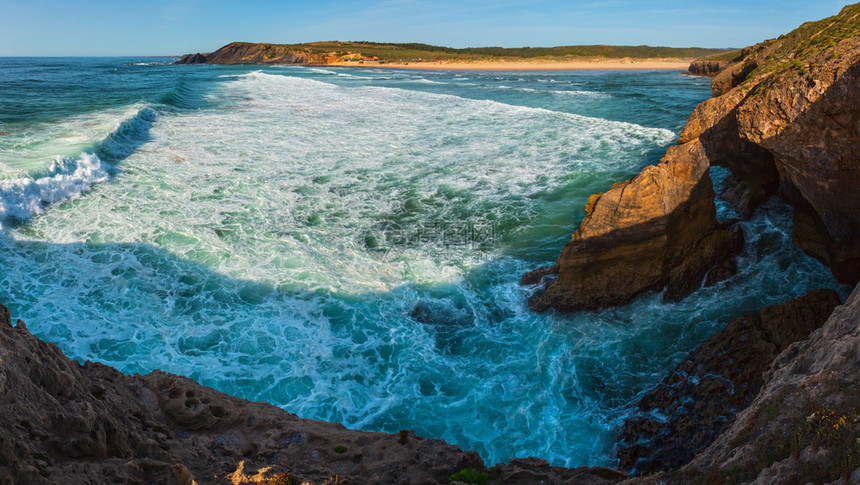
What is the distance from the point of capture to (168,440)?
181 inches

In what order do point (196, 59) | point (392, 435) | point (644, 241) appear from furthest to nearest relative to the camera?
point (196, 59), point (644, 241), point (392, 435)

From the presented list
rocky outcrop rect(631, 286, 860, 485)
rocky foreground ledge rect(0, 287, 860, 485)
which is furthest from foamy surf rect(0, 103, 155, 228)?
rocky outcrop rect(631, 286, 860, 485)

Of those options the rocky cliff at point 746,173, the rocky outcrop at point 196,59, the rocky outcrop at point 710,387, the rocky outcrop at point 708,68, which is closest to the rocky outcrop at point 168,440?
the rocky outcrop at point 710,387

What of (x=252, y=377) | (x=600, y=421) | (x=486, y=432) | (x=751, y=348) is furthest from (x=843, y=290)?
(x=252, y=377)

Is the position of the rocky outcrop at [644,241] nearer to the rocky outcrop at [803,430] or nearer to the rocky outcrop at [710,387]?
the rocky outcrop at [710,387]

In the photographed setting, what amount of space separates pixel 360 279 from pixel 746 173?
9643mm

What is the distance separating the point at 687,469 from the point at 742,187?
11093mm

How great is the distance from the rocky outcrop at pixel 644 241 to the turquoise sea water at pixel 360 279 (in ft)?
1.34

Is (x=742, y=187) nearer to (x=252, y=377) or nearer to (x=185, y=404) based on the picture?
(x=252, y=377)

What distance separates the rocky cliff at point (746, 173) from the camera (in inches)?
270

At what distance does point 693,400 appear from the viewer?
255 inches

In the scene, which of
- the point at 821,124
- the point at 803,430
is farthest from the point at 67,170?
the point at 821,124

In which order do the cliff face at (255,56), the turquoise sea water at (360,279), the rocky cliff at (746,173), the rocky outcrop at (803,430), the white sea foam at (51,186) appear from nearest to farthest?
the rocky outcrop at (803,430) < the rocky cliff at (746,173) < the turquoise sea water at (360,279) < the white sea foam at (51,186) < the cliff face at (255,56)

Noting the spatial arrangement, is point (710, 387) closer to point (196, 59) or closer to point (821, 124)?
point (821, 124)
